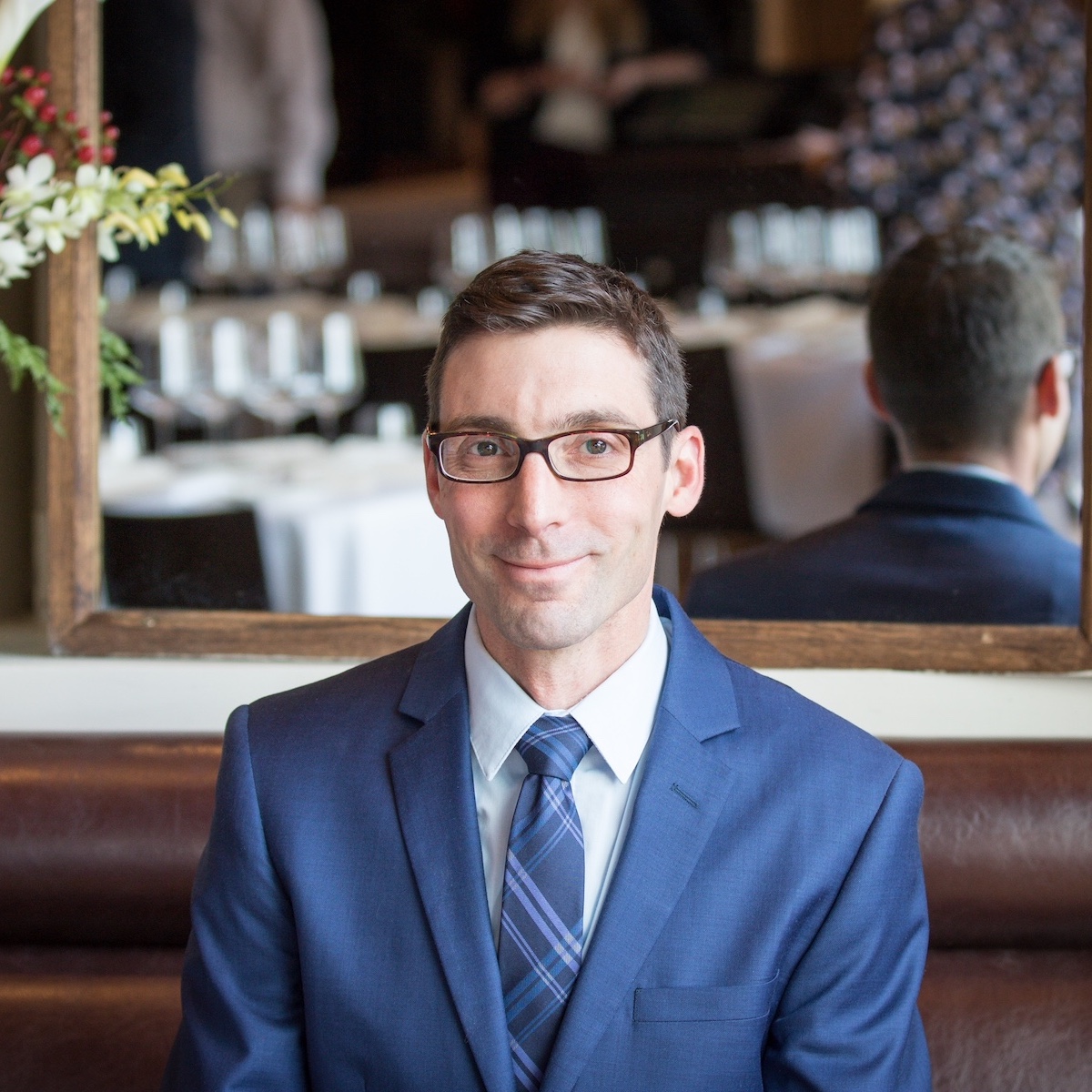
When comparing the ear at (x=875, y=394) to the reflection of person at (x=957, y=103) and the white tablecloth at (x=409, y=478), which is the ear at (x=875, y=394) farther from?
the reflection of person at (x=957, y=103)

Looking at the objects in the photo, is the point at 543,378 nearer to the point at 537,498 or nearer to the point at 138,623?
the point at 537,498

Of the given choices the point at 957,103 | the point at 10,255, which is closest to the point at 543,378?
the point at 10,255

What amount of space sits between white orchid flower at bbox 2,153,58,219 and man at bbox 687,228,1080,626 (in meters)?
0.93

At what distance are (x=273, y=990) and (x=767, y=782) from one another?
17.9 inches

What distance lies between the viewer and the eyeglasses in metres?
1.08

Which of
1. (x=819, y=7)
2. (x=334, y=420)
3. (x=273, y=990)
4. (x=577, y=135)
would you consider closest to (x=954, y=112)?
(x=334, y=420)

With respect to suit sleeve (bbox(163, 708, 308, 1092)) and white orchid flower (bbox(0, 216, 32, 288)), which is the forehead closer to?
suit sleeve (bbox(163, 708, 308, 1092))


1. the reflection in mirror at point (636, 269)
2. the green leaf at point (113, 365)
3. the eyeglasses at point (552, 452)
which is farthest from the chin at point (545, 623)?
the green leaf at point (113, 365)

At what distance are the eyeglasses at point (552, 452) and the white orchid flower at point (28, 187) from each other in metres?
0.66

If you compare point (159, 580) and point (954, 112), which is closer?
point (159, 580)

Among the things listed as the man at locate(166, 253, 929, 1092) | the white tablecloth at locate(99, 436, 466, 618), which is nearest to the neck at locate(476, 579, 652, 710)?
the man at locate(166, 253, 929, 1092)

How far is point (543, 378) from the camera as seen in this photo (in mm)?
1076

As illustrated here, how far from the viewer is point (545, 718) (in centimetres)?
116

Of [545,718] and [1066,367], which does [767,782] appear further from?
[1066,367]
